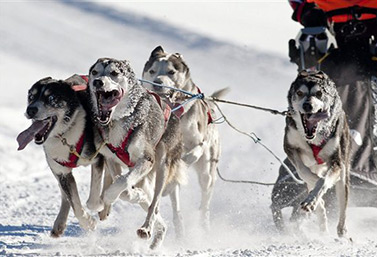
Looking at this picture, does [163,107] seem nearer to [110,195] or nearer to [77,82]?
[77,82]

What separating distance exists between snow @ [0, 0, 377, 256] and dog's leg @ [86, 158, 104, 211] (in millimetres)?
200

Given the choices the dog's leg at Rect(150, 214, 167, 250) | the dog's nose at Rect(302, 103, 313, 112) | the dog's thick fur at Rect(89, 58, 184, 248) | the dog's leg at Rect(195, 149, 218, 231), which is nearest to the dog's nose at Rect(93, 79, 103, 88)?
the dog's thick fur at Rect(89, 58, 184, 248)

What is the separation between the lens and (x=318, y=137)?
3.45 meters

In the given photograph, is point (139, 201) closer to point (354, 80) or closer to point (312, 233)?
point (312, 233)

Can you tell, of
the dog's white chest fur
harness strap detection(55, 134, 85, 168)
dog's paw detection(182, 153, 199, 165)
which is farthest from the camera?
dog's paw detection(182, 153, 199, 165)

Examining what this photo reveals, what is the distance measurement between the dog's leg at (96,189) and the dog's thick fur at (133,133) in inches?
3.1

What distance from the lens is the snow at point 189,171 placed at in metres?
3.51

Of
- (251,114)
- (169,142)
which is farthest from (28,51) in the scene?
(169,142)

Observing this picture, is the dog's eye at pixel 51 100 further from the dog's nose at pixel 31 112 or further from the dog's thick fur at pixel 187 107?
the dog's thick fur at pixel 187 107

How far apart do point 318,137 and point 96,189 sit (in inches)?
41.8

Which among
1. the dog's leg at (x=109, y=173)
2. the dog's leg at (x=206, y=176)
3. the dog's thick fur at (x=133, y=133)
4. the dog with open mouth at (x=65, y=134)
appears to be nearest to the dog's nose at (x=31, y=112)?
the dog with open mouth at (x=65, y=134)

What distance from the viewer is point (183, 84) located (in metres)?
4.25

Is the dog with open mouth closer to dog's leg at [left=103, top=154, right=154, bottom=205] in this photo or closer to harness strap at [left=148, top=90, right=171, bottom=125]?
dog's leg at [left=103, top=154, right=154, bottom=205]

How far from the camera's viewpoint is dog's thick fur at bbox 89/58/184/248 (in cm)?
294
